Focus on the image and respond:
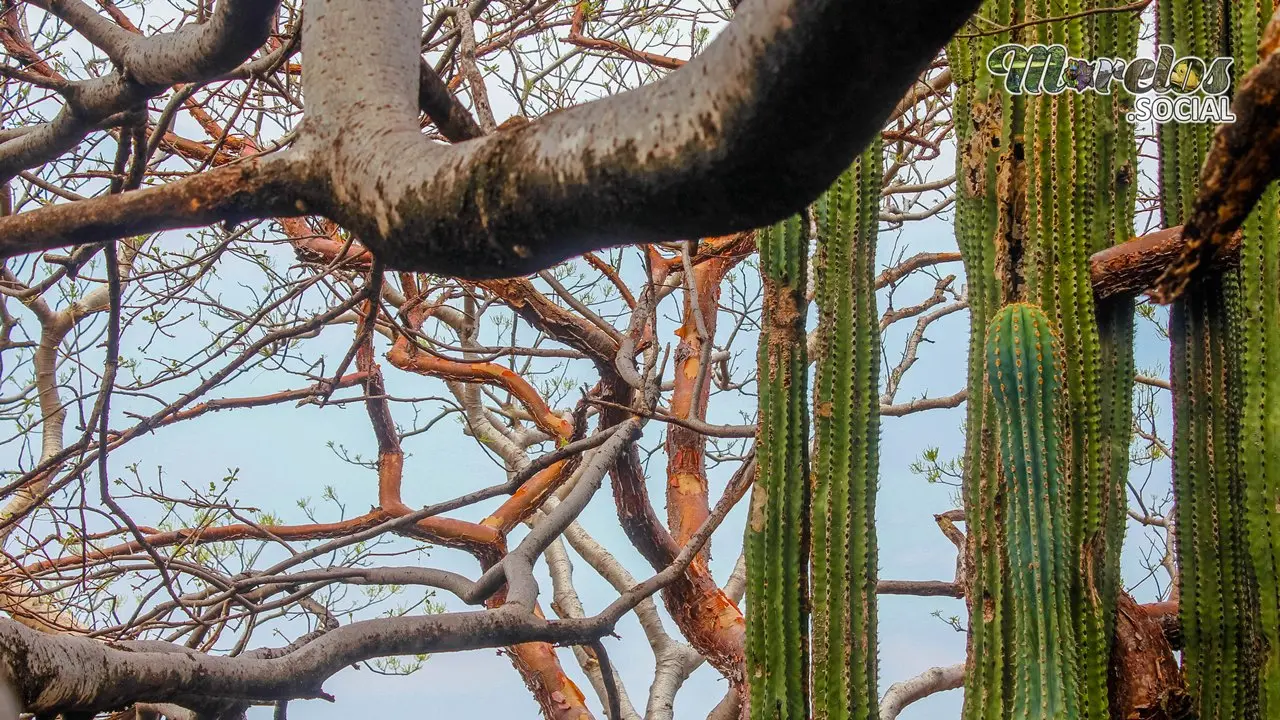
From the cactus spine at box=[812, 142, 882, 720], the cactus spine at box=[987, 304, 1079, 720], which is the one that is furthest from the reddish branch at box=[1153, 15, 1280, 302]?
the cactus spine at box=[812, 142, 882, 720]

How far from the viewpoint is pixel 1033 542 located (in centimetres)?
202

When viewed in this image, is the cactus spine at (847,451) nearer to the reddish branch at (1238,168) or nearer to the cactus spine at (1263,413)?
the cactus spine at (1263,413)

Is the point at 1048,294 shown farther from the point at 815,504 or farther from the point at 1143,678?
the point at 1143,678

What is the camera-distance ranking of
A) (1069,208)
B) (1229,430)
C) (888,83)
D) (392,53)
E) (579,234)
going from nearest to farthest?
1. (888,83)
2. (579,234)
3. (392,53)
4. (1069,208)
5. (1229,430)

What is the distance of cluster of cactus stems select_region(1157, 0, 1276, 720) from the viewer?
7.73 ft

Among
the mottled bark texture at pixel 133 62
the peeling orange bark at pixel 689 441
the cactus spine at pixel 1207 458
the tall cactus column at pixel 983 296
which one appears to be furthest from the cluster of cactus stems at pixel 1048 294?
the peeling orange bark at pixel 689 441

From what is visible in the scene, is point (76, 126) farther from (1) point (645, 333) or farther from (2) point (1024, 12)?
(1) point (645, 333)

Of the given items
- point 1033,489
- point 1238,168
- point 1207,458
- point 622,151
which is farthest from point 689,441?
point 1238,168

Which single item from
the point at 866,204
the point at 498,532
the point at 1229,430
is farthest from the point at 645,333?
the point at 1229,430

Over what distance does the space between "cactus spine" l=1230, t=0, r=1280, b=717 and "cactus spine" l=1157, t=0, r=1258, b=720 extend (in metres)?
0.07

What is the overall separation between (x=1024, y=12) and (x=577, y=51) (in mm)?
1801

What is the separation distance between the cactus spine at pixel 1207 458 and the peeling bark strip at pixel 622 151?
221 cm

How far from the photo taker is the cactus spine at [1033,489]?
77.1 inches

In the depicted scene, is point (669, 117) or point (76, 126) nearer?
point (669, 117)
